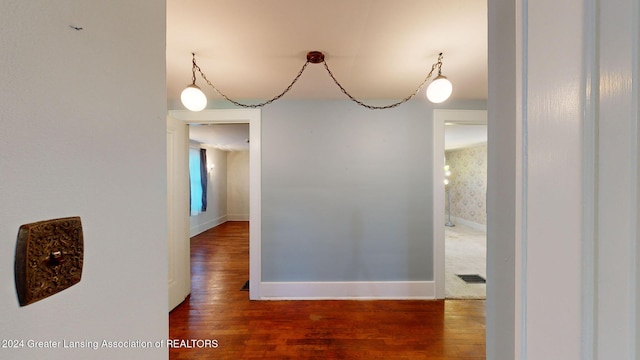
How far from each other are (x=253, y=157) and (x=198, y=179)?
12.7ft

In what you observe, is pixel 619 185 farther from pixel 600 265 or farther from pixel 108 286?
pixel 108 286

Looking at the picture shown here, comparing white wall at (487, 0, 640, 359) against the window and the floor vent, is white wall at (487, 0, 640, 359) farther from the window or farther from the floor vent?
the window

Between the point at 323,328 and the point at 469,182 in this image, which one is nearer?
the point at 323,328

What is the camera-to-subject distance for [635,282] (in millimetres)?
304

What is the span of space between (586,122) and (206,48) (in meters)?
1.90

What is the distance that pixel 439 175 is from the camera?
2420 mm

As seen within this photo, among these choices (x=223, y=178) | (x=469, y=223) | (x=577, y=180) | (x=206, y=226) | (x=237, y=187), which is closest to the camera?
(x=577, y=180)

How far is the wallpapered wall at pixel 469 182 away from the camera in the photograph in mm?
5691

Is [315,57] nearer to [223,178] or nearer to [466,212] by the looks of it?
[223,178]

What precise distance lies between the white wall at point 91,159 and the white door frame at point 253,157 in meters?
1.68

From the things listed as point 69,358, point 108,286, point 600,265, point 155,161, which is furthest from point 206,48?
point 600,265

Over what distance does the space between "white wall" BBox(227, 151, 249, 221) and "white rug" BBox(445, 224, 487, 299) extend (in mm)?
5671

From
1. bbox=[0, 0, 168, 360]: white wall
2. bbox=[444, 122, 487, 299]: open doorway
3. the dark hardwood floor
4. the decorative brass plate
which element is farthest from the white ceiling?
the dark hardwood floor

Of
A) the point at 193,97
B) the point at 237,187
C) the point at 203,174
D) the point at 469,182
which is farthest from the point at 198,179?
the point at 469,182
